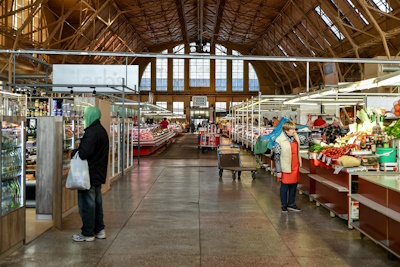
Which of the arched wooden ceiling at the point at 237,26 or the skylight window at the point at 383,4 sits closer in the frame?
the skylight window at the point at 383,4

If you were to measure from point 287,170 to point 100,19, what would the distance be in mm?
23239

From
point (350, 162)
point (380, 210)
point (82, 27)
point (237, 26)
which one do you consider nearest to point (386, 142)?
point (350, 162)

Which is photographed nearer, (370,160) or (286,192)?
(370,160)

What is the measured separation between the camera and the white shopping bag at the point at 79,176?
488 centimetres

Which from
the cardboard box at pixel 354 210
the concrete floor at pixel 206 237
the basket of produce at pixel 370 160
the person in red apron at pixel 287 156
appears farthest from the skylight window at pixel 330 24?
the cardboard box at pixel 354 210

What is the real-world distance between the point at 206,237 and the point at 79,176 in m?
1.73

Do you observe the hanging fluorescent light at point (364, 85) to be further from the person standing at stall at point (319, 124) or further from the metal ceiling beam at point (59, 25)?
the metal ceiling beam at point (59, 25)

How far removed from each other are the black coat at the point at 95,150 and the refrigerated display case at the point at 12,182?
62cm

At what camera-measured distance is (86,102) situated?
26.8ft

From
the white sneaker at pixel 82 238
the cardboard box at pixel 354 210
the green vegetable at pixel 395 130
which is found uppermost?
the green vegetable at pixel 395 130

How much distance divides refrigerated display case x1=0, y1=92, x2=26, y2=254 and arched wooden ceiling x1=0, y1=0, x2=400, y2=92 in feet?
45.8

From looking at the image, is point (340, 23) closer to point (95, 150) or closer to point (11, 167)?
point (95, 150)

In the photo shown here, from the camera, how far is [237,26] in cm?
4153

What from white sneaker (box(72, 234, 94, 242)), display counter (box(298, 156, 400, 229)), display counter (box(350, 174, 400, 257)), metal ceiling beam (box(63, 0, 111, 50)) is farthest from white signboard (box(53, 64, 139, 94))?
metal ceiling beam (box(63, 0, 111, 50))
